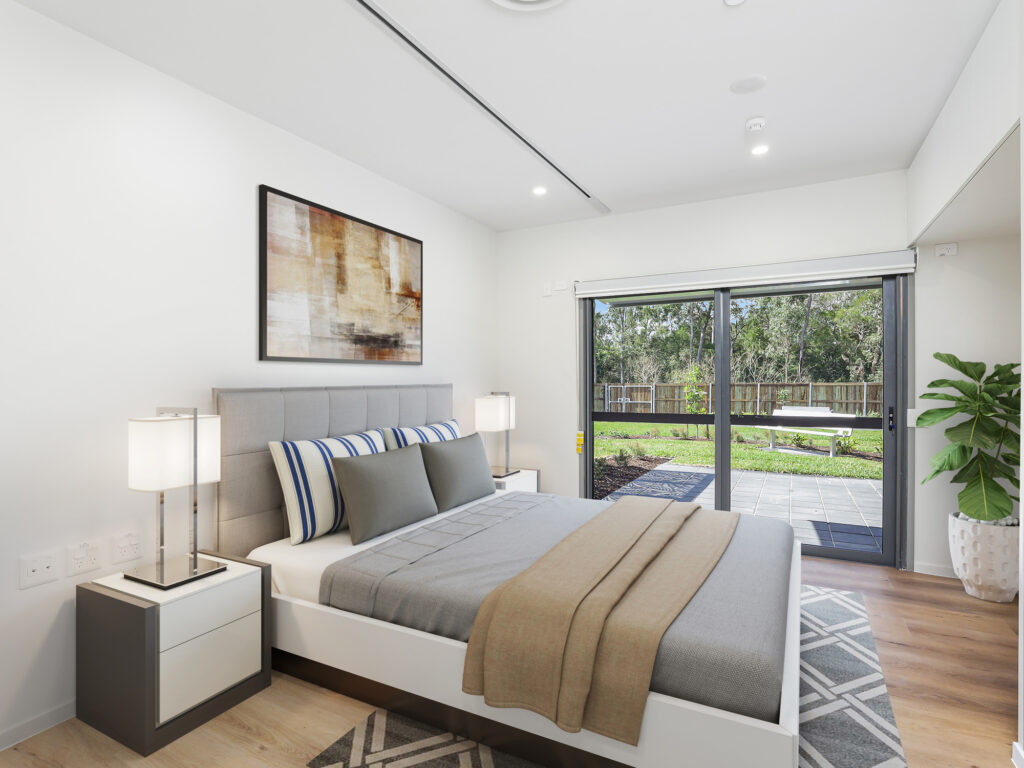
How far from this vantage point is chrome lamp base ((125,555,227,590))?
6.60ft

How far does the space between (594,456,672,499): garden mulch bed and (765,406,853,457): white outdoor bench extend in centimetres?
96

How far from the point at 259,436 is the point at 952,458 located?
3.68m

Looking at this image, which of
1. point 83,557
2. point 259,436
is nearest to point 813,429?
point 259,436

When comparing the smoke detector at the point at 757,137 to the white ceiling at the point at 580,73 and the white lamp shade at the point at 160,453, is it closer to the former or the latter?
the white ceiling at the point at 580,73

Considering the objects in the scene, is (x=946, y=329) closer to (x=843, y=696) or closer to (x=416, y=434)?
(x=843, y=696)

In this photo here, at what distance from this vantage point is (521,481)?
4.19 metres

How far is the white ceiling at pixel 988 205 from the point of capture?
2152mm

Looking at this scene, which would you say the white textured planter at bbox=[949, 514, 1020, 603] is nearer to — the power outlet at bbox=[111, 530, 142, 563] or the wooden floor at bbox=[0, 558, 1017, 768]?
the wooden floor at bbox=[0, 558, 1017, 768]

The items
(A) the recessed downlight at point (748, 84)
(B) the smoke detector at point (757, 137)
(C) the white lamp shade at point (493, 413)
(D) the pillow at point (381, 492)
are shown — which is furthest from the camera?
(C) the white lamp shade at point (493, 413)

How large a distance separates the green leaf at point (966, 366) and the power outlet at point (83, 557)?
4289mm

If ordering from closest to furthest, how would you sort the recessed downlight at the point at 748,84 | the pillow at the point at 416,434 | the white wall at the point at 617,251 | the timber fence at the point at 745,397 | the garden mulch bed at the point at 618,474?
the recessed downlight at the point at 748,84 → the pillow at the point at 416,434 → the white wall at the point at 617,251 → the timber fence at the point at 745,397 → the garden mulch bed at the point at 618,474

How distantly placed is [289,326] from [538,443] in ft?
7.91

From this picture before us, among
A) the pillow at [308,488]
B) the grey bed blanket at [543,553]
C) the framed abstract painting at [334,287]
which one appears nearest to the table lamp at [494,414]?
the framed abstract painting at [334,287]

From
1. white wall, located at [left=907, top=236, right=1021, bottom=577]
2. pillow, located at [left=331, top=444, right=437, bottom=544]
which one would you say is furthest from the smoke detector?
pillow, located at [left=331, top=444, right=437, bottom=544]
